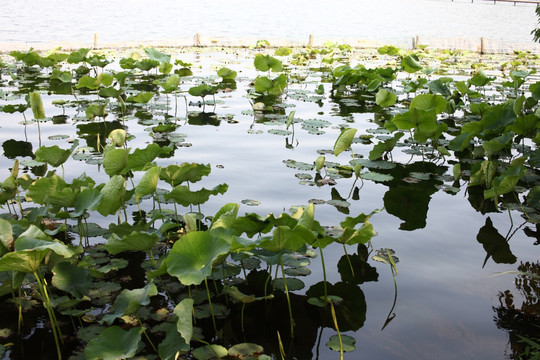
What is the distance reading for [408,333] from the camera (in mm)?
1780

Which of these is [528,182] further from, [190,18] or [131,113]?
[190,18]

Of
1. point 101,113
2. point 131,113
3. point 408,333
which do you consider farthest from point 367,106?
point 408,333

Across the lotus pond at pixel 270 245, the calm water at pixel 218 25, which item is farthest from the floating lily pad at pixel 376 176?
the calm water at pixel 218 25

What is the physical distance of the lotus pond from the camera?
5.38 feet

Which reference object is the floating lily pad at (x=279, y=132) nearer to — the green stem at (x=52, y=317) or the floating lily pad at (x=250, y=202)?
the floating lily pad at (x=250, y=202)

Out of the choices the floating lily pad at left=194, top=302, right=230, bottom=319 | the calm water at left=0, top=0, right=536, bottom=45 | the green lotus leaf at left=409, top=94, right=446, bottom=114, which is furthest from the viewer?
the calm water at left=0, top=0, right=536, bottom=45

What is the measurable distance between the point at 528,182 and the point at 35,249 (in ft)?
9.38

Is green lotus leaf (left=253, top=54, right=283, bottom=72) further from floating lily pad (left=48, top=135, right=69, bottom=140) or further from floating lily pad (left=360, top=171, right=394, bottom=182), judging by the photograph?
floating lily pad (left=360, top=171, right=394, bottom=182)

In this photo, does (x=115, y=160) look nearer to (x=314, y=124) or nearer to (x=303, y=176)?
(x=303, y=176)

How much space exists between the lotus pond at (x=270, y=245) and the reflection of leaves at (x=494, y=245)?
1 centimetres

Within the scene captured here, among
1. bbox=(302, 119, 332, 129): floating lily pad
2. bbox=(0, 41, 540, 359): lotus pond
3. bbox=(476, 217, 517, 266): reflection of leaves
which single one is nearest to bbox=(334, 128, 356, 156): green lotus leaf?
bbox=(0, 41, 540, 359): lotus pond

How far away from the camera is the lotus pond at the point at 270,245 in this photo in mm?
1640

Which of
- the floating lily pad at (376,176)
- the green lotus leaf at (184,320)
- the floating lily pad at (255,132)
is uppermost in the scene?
the floating lily pad at (255,132)

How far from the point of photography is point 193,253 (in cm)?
157
